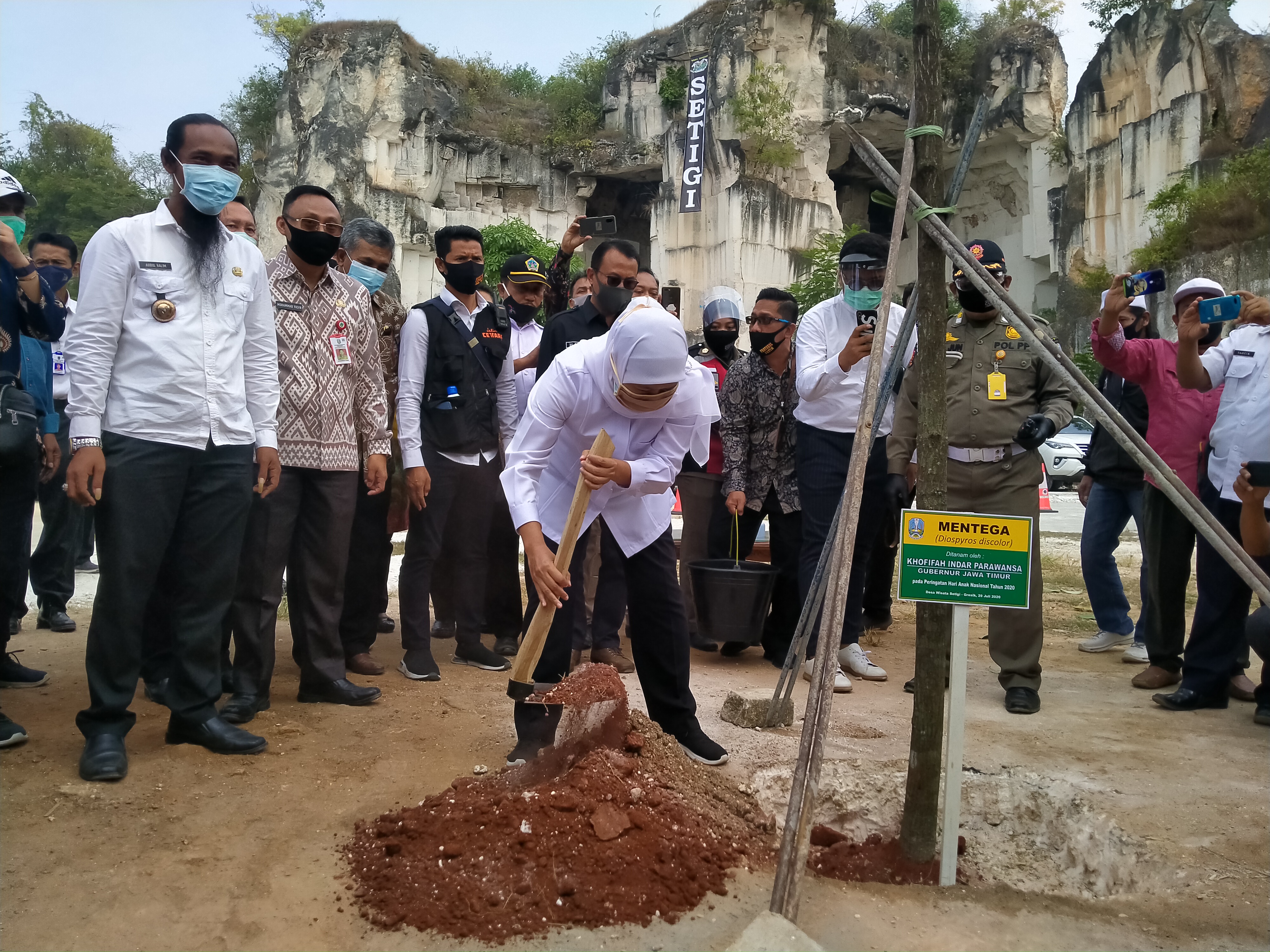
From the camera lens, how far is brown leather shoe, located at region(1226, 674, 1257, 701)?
14.8 ft

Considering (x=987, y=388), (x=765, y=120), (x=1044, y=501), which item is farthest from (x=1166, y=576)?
(x=765, y=120)

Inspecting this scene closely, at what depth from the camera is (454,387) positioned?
15.6 feet

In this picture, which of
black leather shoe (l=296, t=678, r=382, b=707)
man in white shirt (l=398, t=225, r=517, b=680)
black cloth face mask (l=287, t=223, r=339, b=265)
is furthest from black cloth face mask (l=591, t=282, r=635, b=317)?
black leather shoe (l=296, t=678, r=382, b=707)

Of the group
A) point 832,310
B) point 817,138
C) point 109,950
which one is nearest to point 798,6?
point 817,138

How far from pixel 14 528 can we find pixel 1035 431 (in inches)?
167

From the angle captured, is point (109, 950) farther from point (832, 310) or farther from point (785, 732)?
point (832, 310)

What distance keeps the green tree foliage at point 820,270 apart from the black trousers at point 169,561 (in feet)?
68.2

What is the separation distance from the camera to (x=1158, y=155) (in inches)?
916

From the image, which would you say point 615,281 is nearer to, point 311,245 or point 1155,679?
point 311,245

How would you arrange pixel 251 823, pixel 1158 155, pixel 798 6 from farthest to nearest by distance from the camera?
1. pixel 798 6
2. pixel 1158 155
3. pixel 251 823

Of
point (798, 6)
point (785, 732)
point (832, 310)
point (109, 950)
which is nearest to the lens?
point (109, 950)

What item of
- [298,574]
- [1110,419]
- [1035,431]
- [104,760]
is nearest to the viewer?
[1110,419]

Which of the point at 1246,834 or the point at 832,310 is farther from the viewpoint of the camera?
the point at 832,310

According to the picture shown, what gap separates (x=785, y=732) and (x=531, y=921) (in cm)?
182
